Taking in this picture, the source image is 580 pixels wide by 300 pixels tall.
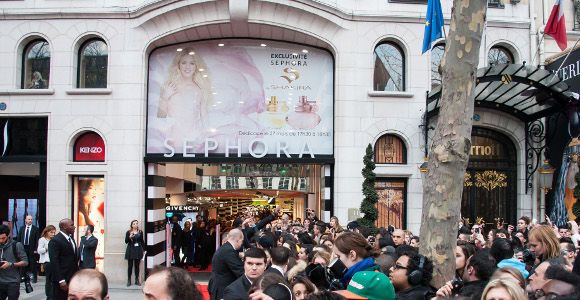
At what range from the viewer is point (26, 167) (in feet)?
69.3

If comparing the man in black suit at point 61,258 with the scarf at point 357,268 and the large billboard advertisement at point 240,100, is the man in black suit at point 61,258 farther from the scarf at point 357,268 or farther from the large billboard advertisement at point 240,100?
the large billboard advertisement at point 240,100

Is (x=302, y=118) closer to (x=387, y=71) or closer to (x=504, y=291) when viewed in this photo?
(x=387, y=71)

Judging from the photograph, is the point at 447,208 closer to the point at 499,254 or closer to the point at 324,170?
the point at 499,254

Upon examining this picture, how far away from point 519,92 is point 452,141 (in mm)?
10545

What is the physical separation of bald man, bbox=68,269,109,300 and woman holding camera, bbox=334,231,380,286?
287 cm

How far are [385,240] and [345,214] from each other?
888cm

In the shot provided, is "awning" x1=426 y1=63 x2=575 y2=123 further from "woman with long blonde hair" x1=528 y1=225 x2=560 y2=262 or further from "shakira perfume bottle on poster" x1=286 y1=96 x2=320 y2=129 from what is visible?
"woman with long blonde hair" x1=528 y1=225 x2=560 y2=262

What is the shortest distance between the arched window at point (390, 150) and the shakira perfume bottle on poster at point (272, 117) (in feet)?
10.6

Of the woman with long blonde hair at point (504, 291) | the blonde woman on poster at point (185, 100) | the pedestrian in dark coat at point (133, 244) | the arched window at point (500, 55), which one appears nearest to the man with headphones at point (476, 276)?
the woman with long blonde hair at point (504, 291)

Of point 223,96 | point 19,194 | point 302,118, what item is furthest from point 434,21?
point 19,194

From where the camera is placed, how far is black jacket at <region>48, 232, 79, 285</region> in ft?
34.3

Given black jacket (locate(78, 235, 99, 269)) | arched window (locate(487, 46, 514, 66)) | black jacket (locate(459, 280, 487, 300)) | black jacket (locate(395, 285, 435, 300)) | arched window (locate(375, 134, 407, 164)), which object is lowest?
black jacket (locate(78, 235, 99, 269))

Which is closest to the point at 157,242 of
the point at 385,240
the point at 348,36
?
the point at 348,36

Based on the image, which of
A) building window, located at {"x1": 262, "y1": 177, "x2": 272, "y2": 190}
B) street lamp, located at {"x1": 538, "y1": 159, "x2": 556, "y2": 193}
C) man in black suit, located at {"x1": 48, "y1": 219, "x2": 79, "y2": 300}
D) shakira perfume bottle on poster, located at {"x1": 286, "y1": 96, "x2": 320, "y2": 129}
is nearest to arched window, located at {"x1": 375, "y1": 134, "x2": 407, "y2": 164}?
shakira perfume bottle on poster, located at {"x1": 286, "y1": 96, "x2": 320, "y2": 129}
